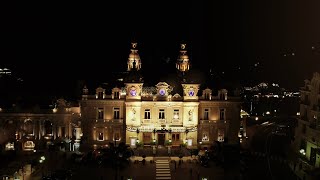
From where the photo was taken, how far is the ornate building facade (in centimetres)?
5334

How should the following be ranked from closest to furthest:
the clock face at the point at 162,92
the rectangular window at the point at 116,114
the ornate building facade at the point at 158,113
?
1. the ornate building facade at the point at 158,113
2. the clock face at the point at 162,92
3. the rectangular window at the point at 116,114

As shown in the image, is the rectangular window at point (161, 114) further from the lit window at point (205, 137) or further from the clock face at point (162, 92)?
the lit window at point (205, 137)

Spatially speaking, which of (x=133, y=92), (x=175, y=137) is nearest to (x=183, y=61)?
(x=133, y=92)

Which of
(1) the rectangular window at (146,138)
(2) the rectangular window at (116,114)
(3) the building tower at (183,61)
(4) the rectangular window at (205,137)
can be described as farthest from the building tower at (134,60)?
(4) the rectangular window at (205,137)

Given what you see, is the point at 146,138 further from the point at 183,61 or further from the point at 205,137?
the point at 183,61

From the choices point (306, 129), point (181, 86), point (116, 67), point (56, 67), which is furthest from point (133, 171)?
point (56, 67)

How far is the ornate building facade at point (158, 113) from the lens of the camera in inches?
2100

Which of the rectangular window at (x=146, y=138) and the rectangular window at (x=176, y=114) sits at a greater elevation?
the rectangular window at (x=176, y=114)

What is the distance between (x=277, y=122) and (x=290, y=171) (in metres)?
20.2

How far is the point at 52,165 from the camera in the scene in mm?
47062

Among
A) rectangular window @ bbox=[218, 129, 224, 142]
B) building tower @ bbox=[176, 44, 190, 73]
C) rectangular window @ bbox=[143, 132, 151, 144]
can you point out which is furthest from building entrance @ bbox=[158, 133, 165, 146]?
building tower @ bbox=[176, 44, 190, 73]

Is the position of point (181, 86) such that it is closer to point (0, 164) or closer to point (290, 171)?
point (290, 171)

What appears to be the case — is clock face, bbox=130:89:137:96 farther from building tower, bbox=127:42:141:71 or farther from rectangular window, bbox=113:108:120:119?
rectangular window, bbox=113:108:120:119

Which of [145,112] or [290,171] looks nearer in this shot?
[290,171]
